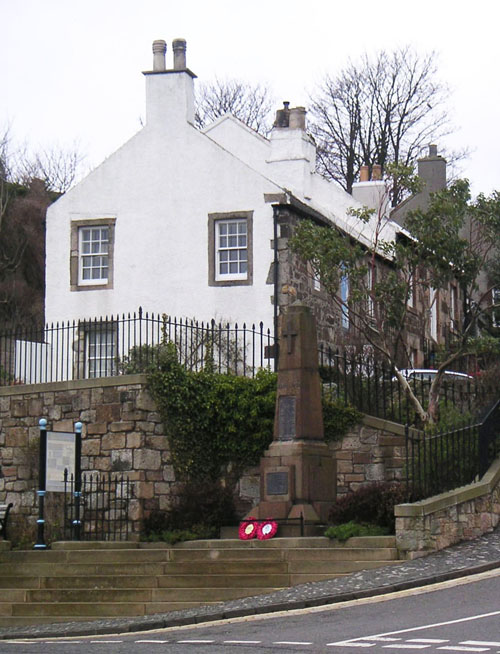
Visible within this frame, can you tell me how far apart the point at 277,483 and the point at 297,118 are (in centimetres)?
→ 1465

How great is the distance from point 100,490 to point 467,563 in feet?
24.6

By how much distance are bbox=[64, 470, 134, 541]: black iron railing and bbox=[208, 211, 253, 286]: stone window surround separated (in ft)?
27.7

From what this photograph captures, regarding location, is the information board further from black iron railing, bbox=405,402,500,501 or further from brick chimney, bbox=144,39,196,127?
brick chimney, bbox=144,39,196,127

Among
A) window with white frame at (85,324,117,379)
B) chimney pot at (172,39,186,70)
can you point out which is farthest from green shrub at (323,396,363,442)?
chimney pot at (172,39,186,70)

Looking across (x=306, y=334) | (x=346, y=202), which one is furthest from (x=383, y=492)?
(x=346, y=202)

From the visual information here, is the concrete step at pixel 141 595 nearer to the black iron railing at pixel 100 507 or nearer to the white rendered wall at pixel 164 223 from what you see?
the black iron railing at pixel 100 507

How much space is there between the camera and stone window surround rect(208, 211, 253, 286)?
2970 cm

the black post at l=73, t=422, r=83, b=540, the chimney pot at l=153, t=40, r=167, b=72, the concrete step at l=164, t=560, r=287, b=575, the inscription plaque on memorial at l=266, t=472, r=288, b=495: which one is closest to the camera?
the concrete step at l=164, t=560, r=287, b=575

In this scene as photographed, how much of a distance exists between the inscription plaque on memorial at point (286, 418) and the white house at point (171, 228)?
8070mm

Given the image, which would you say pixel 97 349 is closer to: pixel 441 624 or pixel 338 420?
pixel 338 420

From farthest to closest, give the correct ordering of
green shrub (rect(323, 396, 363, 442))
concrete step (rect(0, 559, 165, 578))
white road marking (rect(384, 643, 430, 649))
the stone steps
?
1. green shrub (rect(323, 396, 363, 442))
2. concrete step (rect(0, 559, 165, 578))
3. the stone steps
4. white road marking (rect(384, 643, 430, 649))

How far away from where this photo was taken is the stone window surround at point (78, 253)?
30.8 m

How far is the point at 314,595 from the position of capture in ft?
53.2

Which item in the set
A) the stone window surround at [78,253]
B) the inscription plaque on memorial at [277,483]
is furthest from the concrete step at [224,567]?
the stone window surround at [78,253]
